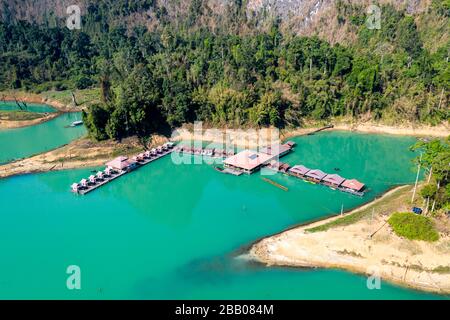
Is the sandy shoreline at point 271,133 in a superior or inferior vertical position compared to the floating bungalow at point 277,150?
superior

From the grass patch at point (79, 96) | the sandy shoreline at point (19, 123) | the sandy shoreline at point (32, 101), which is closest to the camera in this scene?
the sandy shoreline at point (19, 123)

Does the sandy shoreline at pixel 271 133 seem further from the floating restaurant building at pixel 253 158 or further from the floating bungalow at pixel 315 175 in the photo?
the floating bungalow at pixel 315 175

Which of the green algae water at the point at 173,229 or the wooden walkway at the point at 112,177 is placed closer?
the green algae water at the point at 173,229

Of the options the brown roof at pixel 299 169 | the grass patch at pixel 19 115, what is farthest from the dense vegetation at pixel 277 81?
the grass patch at pixel 19 115

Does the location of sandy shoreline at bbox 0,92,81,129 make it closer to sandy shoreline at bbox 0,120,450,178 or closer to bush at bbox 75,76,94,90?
bush at bbox 75,76,94,90

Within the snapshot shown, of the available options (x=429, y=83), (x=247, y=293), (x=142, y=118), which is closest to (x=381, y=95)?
(x=429, y=83)

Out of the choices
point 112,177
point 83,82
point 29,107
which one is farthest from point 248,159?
point 29,107

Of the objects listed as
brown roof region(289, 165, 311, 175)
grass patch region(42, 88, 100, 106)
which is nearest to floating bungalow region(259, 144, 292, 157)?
brown roof region(289, 165, 311, 175)
